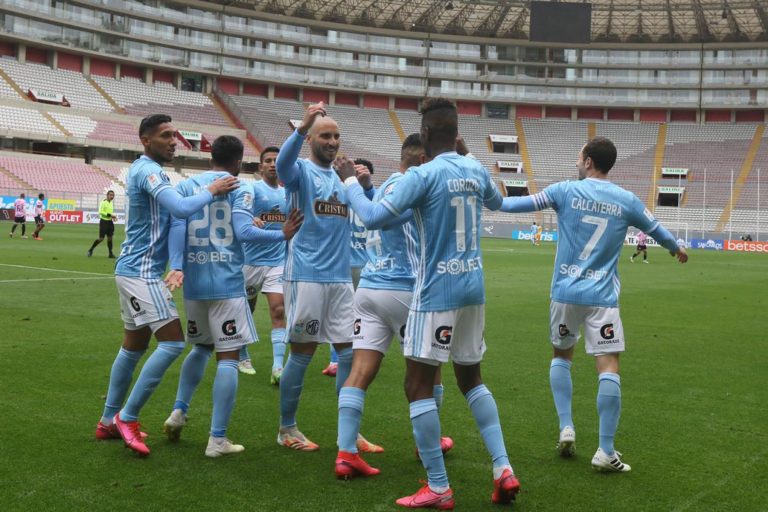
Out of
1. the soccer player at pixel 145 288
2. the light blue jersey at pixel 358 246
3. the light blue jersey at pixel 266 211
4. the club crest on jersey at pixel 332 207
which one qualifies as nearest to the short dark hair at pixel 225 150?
the soccer player at pixel 145 288

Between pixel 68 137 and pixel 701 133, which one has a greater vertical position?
pixel 701 133

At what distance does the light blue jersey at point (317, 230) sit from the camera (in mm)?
5461

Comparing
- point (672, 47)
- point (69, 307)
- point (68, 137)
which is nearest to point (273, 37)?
point (68, 137)

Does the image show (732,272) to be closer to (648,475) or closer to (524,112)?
(648,475)

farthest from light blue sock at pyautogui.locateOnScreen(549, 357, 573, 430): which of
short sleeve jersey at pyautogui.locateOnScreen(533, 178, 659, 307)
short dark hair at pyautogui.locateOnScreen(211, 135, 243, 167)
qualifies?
short dark hair at pyautogui.locateOnScreen(211, 135, 243, 167)

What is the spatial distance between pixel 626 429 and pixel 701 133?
72.8m

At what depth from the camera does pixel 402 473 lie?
491cm

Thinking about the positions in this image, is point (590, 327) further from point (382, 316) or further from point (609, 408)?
point (382, 316)

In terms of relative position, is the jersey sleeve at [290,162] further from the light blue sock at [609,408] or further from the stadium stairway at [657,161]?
the stadium stairway at [657,161]

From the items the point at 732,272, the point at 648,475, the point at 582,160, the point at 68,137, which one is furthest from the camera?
the point at 68,137

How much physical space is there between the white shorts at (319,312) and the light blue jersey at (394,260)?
41cm

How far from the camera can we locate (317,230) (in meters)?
5.52

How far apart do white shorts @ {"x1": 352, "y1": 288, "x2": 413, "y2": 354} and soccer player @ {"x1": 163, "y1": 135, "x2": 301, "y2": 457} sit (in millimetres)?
760

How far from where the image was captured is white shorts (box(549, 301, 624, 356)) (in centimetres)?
522
